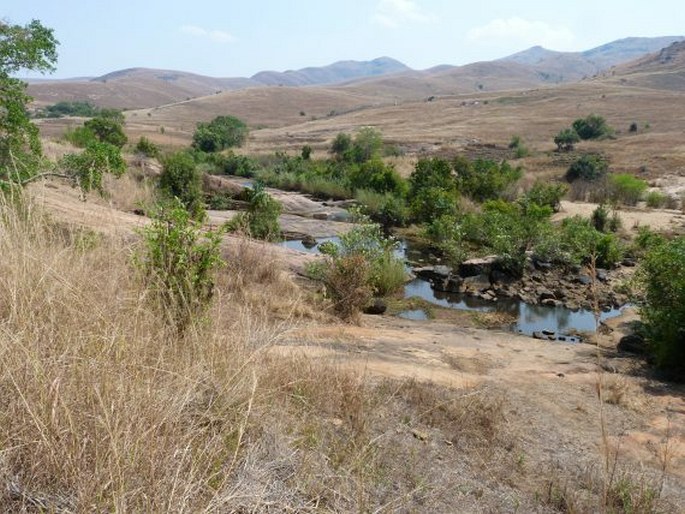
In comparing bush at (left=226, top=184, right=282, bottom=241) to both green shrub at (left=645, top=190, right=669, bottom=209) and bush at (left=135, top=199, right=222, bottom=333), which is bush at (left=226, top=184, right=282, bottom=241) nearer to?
bush at (left=135, top=199, right=222, bottom=333)

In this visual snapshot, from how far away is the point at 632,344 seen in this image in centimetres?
965

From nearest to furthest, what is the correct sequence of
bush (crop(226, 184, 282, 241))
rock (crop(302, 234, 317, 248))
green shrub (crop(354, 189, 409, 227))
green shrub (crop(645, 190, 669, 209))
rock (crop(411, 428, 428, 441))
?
1. rock (crop(411, 428, 428, 441))
2. bush (crop(226, 184, 282, 241))
3. rock (crop(302, 234, 317, 248))
4. green shrub (crop(354, 189, 409, 227))
5. green shrub (crop(645, 190, 669, 209))

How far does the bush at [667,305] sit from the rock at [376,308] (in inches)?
167

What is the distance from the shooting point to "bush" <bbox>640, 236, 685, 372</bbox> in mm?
8086

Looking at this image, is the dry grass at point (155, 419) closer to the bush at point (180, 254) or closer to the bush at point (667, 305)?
the bush at point (180, 254)

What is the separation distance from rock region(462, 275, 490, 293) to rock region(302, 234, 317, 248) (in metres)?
5.25

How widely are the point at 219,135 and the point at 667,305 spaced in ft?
142

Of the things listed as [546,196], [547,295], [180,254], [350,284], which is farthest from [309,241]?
[180,254]

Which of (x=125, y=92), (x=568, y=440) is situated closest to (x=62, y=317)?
(x=568, y=440)

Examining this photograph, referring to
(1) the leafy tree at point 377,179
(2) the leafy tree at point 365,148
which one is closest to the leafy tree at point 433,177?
(1) the leafy tree at point 377,179

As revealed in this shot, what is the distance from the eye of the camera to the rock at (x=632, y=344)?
9484mm

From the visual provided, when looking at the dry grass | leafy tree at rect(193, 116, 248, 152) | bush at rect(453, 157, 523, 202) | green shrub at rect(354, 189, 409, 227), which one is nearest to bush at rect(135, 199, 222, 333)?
the dry grass

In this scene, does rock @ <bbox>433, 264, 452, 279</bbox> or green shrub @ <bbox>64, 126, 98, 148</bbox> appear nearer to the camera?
rock @ <bbox>433, 264, 452, 279</bbox>

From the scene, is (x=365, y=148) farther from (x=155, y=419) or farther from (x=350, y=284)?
(x=155, y=419)
